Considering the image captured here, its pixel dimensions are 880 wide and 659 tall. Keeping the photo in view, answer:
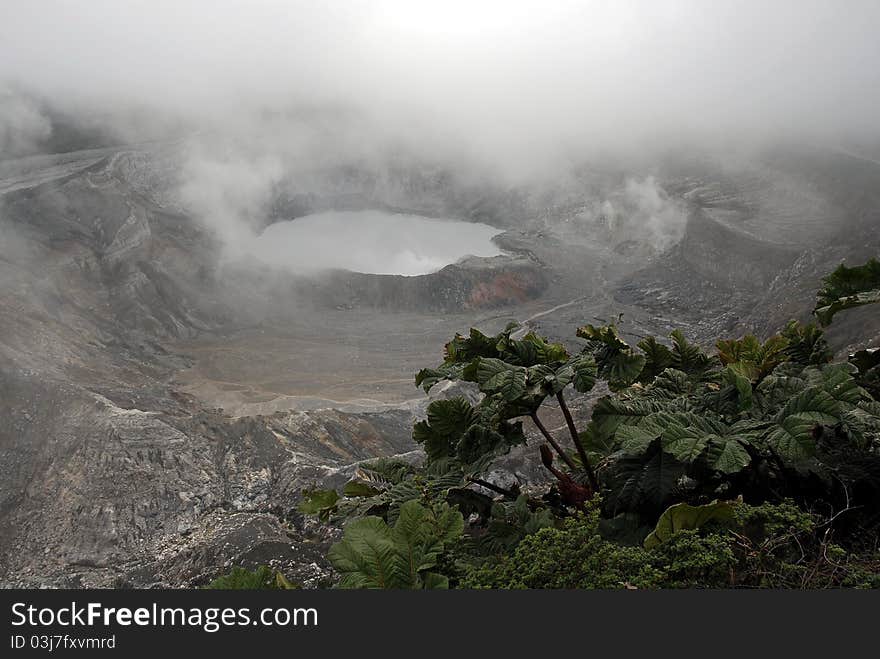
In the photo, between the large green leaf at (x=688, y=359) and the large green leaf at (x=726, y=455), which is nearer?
the large green leaf at (x=726, y=455)

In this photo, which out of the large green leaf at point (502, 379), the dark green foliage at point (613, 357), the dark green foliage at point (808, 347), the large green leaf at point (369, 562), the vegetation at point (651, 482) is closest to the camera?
the large green leaf at point (369, 562)

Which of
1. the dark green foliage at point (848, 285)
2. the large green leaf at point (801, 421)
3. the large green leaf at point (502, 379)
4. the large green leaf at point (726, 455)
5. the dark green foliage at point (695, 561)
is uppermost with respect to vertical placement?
the dark green foliage at point (848, 285)

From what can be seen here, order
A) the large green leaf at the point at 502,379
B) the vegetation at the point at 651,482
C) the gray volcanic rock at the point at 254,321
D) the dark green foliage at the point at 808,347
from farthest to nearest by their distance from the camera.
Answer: the gray volcanic rock at the point at 254,321 → the dark green foliage at the point at 808,347 → the large green leaf at the point at 502,379 → the vegetation at the point at 651,482

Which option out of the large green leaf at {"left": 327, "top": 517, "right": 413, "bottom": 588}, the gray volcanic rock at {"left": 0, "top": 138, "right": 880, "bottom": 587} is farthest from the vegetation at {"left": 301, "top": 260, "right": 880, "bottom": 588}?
the gray volcanic rock at {"left": 0, "top": 138, "right": 880, "bottom": 587}

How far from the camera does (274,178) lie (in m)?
62.9

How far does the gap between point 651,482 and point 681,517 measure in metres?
0.39

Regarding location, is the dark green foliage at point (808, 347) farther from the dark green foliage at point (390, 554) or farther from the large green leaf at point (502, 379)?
the dark green foliage at point (390, 554)

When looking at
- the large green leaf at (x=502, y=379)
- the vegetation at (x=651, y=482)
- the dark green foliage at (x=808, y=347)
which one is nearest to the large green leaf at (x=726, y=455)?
the vegetation at (x=651, y=482)

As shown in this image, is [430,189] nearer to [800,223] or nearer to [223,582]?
[800,223]

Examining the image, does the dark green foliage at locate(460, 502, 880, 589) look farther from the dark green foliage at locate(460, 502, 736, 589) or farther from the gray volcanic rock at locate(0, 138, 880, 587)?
the gray volcanic rock at locate(0, 138, 880, 587)

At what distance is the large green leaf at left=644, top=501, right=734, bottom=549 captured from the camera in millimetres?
3021

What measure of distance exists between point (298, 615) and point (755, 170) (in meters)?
57.5

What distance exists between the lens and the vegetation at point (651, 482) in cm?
294

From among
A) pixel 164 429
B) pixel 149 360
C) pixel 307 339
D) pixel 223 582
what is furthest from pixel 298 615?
pixel 307 339
